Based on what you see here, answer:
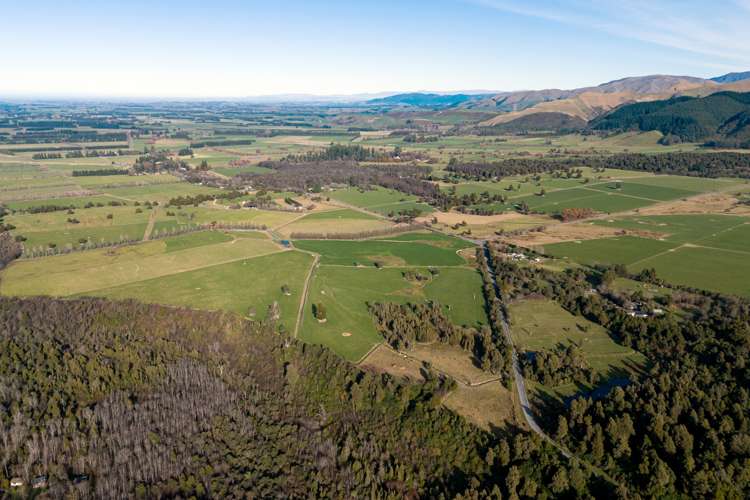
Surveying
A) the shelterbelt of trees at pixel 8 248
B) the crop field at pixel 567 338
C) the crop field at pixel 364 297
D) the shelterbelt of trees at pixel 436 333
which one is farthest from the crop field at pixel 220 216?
the crop field at pixel 567 338

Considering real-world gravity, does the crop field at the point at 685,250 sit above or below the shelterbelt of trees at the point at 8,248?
above

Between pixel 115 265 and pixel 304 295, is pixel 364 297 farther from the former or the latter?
pixel 115 265

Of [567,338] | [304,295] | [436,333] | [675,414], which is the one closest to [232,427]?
[436,333]

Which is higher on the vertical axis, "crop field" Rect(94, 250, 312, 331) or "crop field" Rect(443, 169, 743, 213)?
"crop field" Rect(443, 169, 743, 213)

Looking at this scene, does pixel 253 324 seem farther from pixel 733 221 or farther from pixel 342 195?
pixel 733 221

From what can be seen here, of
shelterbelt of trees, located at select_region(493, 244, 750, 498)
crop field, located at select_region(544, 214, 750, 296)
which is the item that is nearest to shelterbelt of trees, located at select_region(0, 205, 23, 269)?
shelterbelt of trees, located at select_region(493, 244, 750, 498)

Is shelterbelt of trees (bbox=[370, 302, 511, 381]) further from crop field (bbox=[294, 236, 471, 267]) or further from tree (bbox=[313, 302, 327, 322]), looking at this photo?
crop field (bbox=[294, 236, 471, 267])

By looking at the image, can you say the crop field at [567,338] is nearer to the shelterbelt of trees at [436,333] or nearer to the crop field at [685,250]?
the shelterbelt of trees at [436,333]
